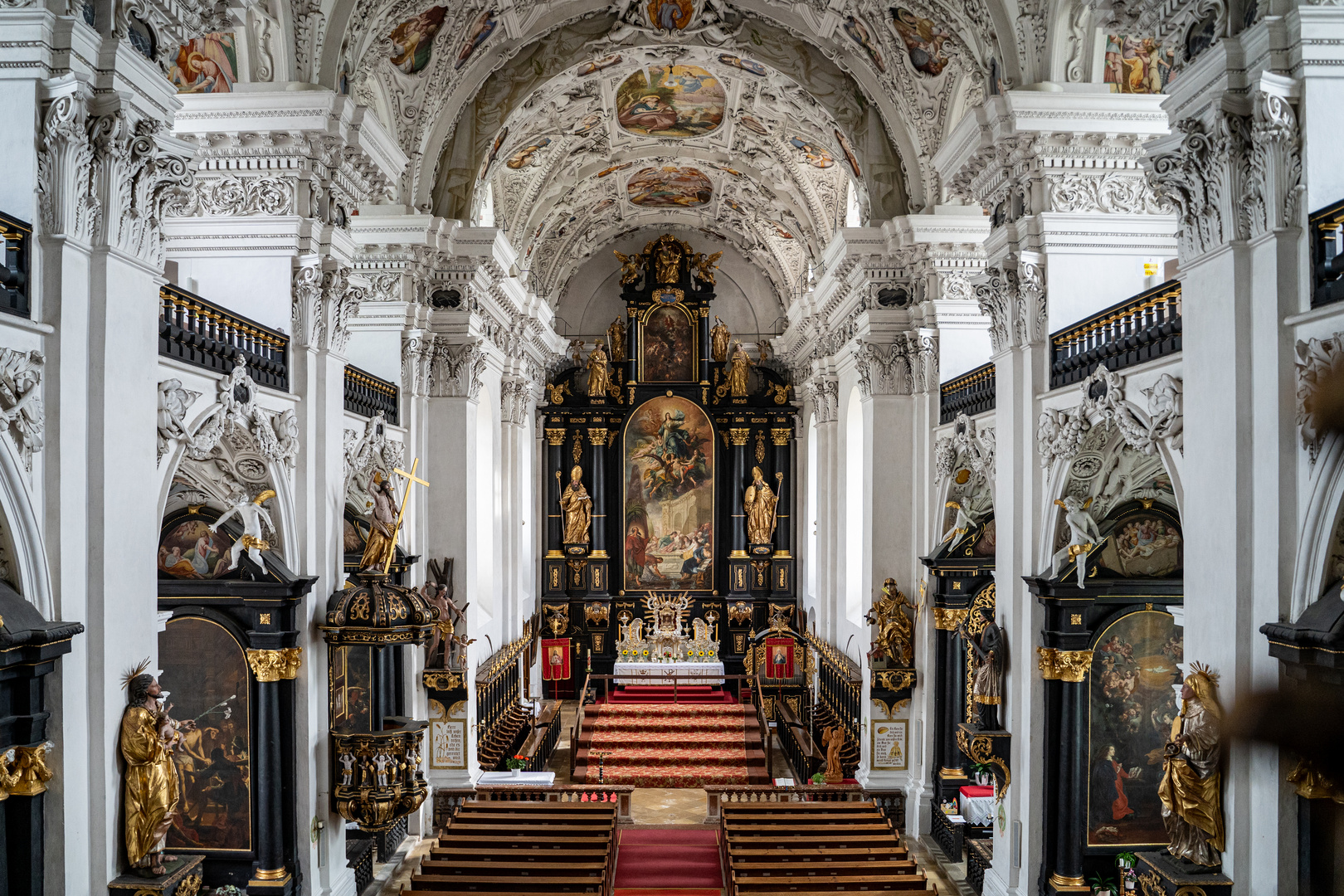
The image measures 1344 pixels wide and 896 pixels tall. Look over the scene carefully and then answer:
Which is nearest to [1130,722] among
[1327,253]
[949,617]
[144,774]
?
[949,617]

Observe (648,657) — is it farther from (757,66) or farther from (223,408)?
(223,408)

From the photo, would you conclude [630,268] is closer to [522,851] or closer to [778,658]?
[778,658]

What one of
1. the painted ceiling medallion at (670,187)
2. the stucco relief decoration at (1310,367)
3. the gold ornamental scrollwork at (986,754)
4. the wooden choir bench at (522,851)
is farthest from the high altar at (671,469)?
the stucco relief decoration at (1310,367)

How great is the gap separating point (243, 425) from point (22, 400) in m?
3.66

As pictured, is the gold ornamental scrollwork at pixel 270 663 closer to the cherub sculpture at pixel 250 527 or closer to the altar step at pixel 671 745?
the cherub sculpture at pixel 250 527

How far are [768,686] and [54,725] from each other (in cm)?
2061

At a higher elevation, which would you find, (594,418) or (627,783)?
(594,418)

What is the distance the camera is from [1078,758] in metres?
11.1

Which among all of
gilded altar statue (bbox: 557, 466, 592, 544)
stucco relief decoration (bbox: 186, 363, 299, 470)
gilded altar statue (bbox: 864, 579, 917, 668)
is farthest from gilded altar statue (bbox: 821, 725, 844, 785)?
gilded altar statue (bbox: 557, 466, 592, 544)

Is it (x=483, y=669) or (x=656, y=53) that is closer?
(x=656, y=53)

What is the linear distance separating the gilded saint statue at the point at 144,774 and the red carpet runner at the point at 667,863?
705 cm

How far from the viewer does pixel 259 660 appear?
11.2 m

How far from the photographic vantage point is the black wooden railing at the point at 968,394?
14.1 metres

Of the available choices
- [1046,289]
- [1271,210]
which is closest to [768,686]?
[1046,289]
